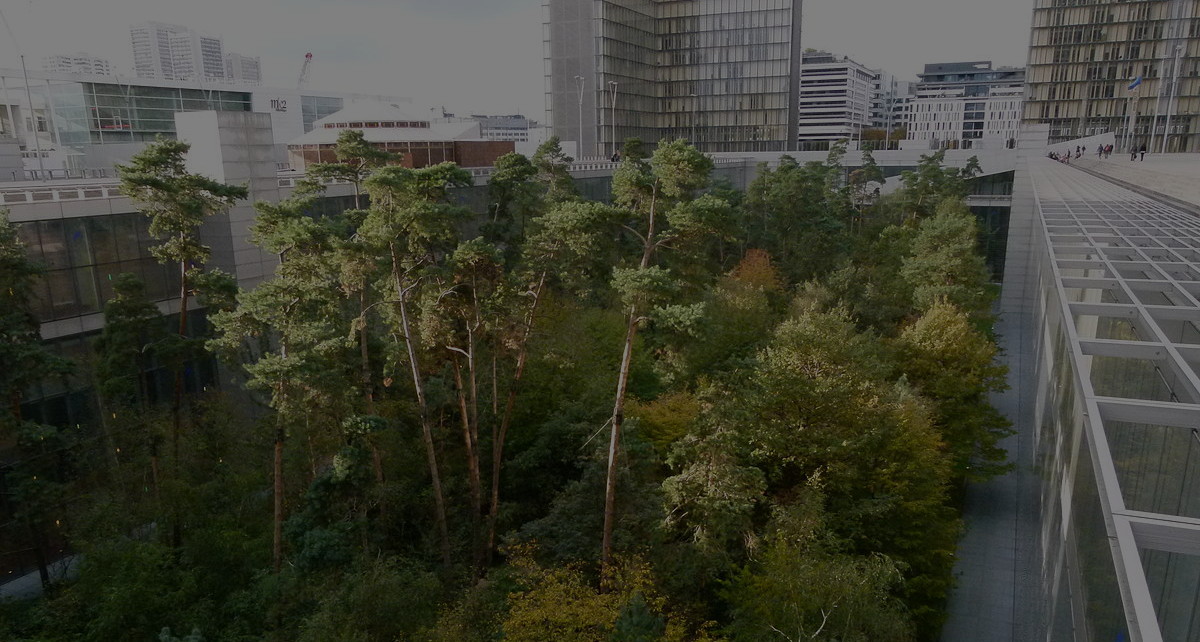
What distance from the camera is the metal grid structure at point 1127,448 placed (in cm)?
666

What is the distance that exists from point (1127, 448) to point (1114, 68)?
121564 millimetres

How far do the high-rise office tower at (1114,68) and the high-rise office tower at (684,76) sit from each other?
113ft

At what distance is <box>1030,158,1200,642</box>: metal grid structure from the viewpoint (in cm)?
666

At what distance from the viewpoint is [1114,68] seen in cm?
10619

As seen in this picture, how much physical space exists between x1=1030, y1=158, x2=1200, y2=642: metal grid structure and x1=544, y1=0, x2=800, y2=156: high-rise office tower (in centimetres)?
8854

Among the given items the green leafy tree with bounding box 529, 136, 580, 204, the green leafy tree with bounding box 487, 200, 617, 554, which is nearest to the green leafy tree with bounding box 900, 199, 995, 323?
the green leafy tree with bounding box 529, 136, 580, 204

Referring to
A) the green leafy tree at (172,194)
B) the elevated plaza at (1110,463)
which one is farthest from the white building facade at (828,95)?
the green leafy tree at (172,194)

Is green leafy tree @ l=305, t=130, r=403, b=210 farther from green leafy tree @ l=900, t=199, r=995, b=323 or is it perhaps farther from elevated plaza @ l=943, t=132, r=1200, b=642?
green leafy tree @ l=900, t=199, r=995, b=323

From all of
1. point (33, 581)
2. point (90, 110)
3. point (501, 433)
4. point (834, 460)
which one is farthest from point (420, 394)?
point (90, 110)

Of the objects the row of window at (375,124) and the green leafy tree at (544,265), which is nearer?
the green leafy tree at (544,265)

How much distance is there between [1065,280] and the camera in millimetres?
14727

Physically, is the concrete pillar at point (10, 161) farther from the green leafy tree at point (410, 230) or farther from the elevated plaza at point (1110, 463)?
Result: the elevated plaza at point (1110, 463)

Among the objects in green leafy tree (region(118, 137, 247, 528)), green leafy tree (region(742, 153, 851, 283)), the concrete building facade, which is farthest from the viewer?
the concrete building facade

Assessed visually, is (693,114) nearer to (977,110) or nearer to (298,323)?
(298,323)
